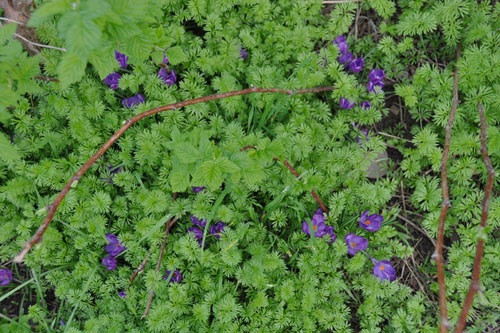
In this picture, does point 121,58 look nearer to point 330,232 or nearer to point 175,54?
point 175,54

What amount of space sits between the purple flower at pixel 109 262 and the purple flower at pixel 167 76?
1.52 m

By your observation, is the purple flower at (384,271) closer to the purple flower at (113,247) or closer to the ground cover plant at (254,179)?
the ground cover plant at (254,179)

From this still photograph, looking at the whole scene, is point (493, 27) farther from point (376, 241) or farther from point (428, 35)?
point (376, 241)

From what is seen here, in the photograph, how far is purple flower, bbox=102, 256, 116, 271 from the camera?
3500 mm

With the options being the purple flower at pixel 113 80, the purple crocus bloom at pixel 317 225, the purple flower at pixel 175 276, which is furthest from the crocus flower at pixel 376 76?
the purple flower at pixel 175 276

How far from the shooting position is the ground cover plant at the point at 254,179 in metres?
3.43

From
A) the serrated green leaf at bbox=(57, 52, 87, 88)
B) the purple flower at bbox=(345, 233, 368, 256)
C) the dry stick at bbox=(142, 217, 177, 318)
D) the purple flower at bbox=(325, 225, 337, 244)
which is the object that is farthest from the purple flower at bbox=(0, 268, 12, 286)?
the purple flower at bbox=(345, 233, 368, 256)

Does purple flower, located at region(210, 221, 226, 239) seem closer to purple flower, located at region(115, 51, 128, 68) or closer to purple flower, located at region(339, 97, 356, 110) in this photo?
purple flower, located at region(339, 97, 356, 110)

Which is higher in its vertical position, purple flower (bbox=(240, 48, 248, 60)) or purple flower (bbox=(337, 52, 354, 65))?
purple flower (bbox=(240, 48, 248, 60))

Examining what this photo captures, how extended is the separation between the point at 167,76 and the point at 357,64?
1682mm

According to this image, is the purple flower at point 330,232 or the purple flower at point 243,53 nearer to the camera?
the purple flower at point 330,232

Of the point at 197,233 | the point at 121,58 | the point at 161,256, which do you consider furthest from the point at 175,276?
the point at 121,58

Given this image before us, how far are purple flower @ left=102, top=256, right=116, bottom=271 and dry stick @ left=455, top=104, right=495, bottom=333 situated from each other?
2502mm

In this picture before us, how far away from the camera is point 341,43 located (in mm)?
3934
